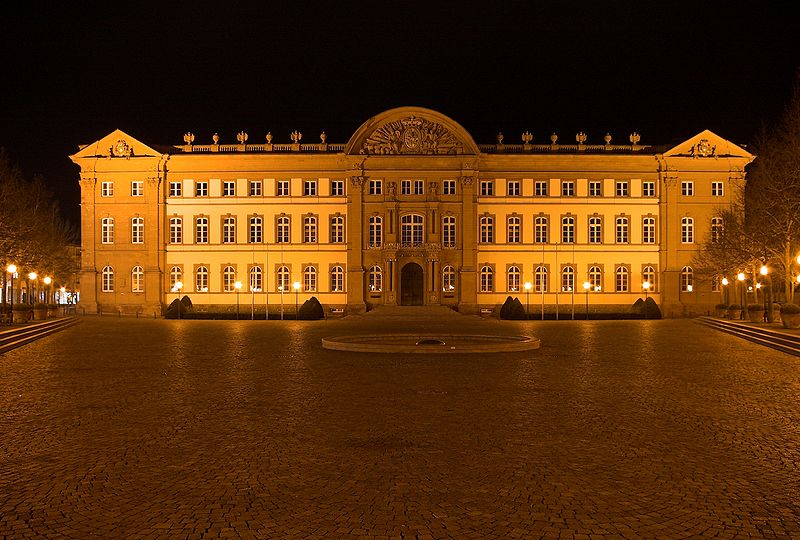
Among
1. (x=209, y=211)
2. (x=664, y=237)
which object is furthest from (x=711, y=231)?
(x=209, y=211)

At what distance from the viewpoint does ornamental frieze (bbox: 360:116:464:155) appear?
5759 cm

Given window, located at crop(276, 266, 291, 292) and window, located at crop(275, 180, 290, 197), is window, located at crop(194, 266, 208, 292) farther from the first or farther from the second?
window, located at crop(275, 180, 290, 197)

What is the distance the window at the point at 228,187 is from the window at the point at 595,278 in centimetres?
3308

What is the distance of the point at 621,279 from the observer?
193ft

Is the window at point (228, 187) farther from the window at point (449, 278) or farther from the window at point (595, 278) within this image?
the window at point (595, 278)

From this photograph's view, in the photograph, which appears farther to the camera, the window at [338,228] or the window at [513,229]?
the window at [513,229]

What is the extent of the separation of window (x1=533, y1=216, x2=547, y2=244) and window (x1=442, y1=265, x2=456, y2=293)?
26.6 ft

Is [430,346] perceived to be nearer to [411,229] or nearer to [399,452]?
[399,452]

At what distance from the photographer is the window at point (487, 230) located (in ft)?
192

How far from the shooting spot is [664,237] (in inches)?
2302

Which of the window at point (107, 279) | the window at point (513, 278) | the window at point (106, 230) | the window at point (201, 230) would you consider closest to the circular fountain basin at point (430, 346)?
the window at point (513, 278)

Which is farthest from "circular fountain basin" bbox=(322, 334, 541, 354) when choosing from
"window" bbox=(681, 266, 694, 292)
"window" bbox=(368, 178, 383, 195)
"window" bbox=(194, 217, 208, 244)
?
"window" bbox=(681, 266, 694, 292)

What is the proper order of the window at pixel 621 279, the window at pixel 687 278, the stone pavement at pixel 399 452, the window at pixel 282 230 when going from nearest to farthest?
the stone pavement at pixel 399 452 < the window at pixel 687 278 < the window at pixel 621 279 < the window at pixel 282 230

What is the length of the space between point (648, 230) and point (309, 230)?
3059cm
